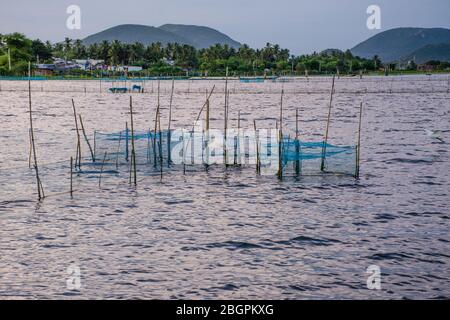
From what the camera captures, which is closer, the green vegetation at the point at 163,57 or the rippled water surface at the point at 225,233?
the rippled water surface at the point at 225,233

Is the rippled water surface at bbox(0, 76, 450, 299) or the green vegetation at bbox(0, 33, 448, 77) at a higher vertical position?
the green vegetation at bbox(0, 33, 448, 77)

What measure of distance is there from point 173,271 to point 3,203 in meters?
→ 6.23

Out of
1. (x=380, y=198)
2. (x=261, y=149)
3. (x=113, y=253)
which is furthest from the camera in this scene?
(x=261, y=149)

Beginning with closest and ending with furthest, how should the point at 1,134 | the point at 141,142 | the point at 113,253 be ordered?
the point at 113,253 → the point at 141,142 → the point at 1,134

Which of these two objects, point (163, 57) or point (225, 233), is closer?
point (225, 233)

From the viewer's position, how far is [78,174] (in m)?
17.0

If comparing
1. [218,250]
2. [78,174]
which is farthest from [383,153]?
[218,250]

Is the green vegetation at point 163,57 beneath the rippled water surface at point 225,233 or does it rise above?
above

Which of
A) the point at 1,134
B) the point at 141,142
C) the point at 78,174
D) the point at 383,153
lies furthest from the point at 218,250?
the point at 1,134

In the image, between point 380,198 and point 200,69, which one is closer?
point 380,198

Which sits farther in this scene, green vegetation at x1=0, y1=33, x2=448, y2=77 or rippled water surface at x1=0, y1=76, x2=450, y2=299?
green vegetation at x1=0, y1=33, x2=448, y2=77

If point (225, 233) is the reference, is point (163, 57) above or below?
above

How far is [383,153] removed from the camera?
76.0 feet
